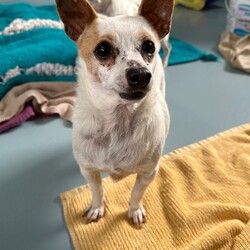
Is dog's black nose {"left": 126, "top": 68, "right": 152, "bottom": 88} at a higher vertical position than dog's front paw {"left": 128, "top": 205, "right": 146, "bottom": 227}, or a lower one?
higher

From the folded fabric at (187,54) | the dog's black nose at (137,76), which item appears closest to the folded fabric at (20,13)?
the folded fabric at (187,54)

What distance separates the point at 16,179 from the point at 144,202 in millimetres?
547

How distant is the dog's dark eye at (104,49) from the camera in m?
0.87

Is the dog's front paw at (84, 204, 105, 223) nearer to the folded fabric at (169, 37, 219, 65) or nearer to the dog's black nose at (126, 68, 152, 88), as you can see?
the dog's black nose at (126, 68, 152, 88)

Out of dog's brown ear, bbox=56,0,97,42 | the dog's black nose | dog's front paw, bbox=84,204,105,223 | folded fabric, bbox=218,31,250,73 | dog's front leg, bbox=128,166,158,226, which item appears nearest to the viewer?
the dog's black nose

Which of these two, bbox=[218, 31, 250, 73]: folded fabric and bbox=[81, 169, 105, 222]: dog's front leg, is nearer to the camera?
bbox=[81, 169, 105, 222]: dog's front leg

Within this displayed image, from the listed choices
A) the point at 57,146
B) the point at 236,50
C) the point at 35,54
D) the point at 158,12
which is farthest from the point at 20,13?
the point at 158,12

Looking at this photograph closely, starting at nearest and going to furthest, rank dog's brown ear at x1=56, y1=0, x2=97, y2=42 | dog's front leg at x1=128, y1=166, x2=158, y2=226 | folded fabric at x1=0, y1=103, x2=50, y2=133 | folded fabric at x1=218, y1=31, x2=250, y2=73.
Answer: dog's brown ear at x1=56, y1=0, x2=97, y2=42, dog's front leg at x1=128, y1=166, x2=158, y2=226, folded fabric at x1=0, y1=103, x2=50, y2=133, folded fabric at x1=218, y1=31, x2=250, y2=73

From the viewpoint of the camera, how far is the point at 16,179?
1.42 meters

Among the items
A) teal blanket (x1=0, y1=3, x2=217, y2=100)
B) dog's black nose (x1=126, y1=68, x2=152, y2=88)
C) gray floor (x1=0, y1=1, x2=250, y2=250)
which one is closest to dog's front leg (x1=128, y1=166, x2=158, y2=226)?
gray floor (x1=0, y1=1, x2=250, y2=250)

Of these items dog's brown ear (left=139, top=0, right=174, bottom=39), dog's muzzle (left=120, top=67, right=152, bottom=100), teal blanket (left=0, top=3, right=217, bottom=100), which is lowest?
teal blanket (left=0, top=3, right=217, bottom=100)

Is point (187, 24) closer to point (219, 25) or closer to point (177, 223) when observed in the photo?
point (219, 25)

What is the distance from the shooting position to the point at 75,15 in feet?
3.10

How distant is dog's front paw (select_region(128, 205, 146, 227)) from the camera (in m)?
1.23
